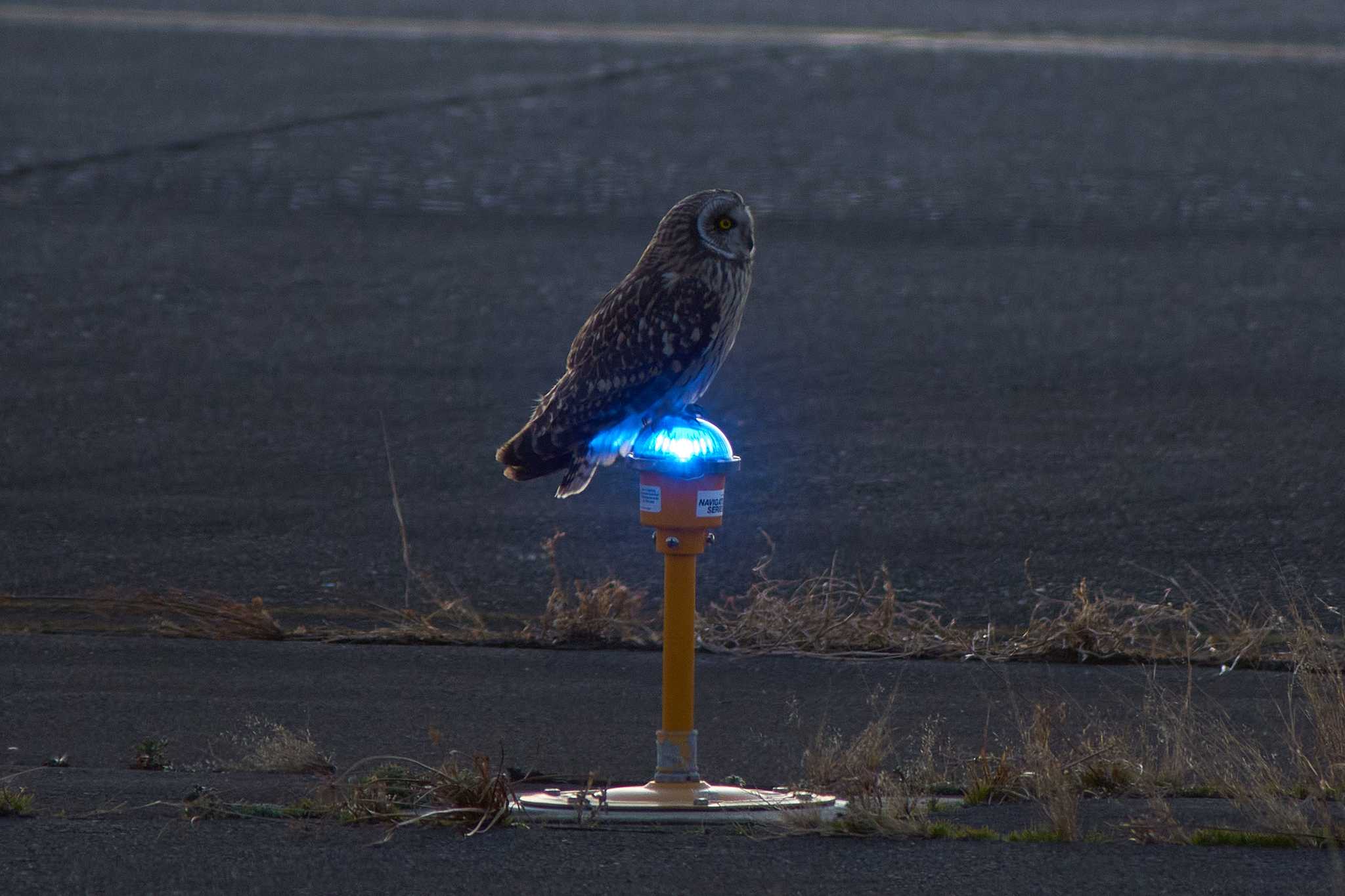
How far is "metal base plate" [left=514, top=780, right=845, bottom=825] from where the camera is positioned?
4938mm

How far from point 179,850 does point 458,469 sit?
529 centimetres

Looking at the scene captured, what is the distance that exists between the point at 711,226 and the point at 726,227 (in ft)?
0.19

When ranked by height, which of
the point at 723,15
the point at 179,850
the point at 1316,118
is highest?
the point at 723,15

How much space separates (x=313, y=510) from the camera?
9.12 m

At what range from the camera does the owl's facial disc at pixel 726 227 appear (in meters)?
5.41

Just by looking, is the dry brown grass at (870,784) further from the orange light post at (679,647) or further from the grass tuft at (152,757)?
the grass tuft at (152,757)

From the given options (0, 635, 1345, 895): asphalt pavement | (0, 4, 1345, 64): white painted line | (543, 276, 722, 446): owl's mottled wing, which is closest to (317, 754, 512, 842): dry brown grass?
(0, 635, 1345, 895): asphalt pavement

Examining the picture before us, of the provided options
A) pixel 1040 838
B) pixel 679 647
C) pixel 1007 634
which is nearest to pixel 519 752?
pixel 679 647

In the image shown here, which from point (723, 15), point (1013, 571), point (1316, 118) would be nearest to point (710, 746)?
point (1013, 571)

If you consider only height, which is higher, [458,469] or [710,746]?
[458,469]

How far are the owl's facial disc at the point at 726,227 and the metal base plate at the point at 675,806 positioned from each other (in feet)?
5.39

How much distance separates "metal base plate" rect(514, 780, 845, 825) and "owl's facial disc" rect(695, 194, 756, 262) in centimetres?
164

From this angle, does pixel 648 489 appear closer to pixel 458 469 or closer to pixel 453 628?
pixel 453 628

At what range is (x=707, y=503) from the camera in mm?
4773
